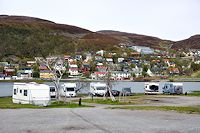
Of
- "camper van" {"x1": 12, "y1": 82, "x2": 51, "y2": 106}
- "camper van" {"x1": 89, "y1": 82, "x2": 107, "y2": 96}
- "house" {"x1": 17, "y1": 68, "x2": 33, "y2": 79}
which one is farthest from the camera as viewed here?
"house" {"x1": 17, "y1": 68, "x2": 33, "y2": 79}

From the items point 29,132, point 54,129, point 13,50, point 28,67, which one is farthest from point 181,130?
point 28,67

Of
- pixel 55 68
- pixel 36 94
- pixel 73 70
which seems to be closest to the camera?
pixel 36 94

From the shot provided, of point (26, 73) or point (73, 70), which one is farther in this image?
point (73, 70)

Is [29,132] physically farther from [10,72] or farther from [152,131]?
[10,72]

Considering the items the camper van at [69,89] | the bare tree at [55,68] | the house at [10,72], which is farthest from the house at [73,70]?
the camper van at [69,89]

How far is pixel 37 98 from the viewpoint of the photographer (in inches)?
1468

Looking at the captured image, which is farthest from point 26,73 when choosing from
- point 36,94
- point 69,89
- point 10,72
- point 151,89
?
point 36,94

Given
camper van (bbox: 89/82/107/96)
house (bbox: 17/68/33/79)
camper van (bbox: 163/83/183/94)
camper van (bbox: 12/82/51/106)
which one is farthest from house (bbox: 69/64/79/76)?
camper van (bbox: 12/82/51/106)

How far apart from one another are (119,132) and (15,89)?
91.5 feet

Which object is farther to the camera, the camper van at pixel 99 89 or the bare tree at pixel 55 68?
the camper van at pixel 99 89

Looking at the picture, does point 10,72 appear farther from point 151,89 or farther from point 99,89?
point 99,89

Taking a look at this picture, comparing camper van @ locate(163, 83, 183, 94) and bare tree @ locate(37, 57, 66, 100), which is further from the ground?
bare tree @ locate(37, 57, 66, 100)

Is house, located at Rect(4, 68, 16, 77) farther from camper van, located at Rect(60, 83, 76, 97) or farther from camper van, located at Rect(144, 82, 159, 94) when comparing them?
camper van, located at Rect(60, 83, 76, 97)

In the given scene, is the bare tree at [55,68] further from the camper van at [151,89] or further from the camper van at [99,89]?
the camper van at [151,89]
